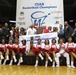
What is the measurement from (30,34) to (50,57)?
1.79 meters

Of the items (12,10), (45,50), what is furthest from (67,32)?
(12,10)

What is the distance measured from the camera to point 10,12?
21.7 metres

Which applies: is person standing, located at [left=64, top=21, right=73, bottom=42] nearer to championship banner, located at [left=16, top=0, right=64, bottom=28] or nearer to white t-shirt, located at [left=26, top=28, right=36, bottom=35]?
white t-shirt, located at [left=26, top=28, right=36, bottom=35]

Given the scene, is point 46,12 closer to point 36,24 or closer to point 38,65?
point 36,24

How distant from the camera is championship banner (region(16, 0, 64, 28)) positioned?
17.4m

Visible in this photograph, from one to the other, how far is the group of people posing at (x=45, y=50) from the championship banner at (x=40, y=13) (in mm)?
2572

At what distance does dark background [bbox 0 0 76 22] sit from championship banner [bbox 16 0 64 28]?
3256mm

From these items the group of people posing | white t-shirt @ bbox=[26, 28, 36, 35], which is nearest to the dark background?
white t-shirt @ bbox=[26, 28, 36, 35]

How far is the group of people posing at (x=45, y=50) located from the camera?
14354 millimetres

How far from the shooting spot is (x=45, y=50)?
14727mm

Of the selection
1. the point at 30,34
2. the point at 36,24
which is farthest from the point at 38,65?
the point at 36,24

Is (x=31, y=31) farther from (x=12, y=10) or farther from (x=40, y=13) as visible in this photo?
(x=12, y=10)

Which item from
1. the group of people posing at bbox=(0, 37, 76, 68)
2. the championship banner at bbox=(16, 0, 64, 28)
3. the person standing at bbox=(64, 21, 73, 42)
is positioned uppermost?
the championship banner at bbox=(16, 0, 64, 28)

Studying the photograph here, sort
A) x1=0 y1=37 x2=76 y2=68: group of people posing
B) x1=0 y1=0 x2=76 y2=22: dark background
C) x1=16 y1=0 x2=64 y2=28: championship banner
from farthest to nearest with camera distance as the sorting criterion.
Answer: x1=0 y1=0 x2=76 y2=22: dark background → x1=16 y1=0 x2=64 y2=28: championship banner → x1=0 y1=37 x2=76 y2=68: group of people posing
